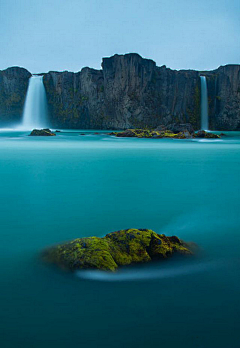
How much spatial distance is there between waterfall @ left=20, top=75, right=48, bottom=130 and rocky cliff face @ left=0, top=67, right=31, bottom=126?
4.49ft

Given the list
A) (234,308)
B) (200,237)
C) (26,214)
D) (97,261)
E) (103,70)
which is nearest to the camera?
(234,308)

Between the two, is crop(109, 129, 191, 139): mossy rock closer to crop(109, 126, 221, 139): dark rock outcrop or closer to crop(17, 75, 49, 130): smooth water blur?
crop(109, 126, 221, 139): dark rock outcrop

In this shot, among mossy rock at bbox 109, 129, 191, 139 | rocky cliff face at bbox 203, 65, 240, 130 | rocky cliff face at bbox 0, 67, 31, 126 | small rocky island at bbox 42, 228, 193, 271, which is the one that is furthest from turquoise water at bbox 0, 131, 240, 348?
rocky cliff face at bbox 0, 67, 31, 126

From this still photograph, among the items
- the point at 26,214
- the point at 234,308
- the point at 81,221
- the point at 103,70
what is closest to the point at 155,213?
the point at 81,221

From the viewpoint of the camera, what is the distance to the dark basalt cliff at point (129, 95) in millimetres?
57344

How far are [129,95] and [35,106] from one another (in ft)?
65.8

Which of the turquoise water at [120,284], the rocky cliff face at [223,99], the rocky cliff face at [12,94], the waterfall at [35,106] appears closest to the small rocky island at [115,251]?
the turquoise water at [120,284]

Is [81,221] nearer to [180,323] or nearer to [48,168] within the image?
[180,323]

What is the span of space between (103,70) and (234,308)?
195ft

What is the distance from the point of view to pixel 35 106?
2418 inches

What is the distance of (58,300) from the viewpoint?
292 cm

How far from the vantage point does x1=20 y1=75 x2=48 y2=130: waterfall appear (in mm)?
60594

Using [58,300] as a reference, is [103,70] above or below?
above

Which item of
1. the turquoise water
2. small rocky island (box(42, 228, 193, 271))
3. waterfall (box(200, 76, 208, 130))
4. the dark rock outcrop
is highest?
waterfall (box(200, 76, 208, 130))
